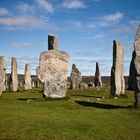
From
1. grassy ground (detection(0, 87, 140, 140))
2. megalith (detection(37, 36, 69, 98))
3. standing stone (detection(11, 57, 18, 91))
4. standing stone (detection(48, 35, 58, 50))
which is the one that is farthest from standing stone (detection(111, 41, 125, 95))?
standing stone (detection(11, 57, 18, 91))

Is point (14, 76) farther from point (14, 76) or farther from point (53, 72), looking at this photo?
point (53, 72)

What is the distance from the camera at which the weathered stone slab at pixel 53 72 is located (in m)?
25.3

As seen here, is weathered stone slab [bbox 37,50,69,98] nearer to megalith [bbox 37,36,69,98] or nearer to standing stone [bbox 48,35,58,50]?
megalith [bbox 37,36,69,98]

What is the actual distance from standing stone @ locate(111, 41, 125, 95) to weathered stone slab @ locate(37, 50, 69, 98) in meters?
5.91

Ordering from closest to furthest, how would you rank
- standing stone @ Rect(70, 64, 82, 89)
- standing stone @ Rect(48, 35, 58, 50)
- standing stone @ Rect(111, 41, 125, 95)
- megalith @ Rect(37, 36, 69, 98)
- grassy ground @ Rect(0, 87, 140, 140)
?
grassy ground @ Rect(0, 87, 140, 140) → megalith @ Rect(37, 36, 69, 98) → standing stone @ Rect(111, 41, 125, 95) → standing stone @ Rect(48, 35, 58, 50) → standing stone @ Rect(70, 64, 82, 89)

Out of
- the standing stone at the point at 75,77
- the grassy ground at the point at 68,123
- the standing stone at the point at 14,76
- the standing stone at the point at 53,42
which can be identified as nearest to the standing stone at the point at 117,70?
the standing stone at the point at 53,42

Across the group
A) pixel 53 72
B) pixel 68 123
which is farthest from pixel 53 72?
pixel 68 123

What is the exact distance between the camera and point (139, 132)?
14.1 metres

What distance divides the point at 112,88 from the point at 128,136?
56.4 feet

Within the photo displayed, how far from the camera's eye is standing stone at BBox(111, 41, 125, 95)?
99.3 ft

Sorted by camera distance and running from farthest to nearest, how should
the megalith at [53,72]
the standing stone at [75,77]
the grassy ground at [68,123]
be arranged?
the standing stone at [75,77]
the megalith at [53,72]
the grassy ground at [68,123]

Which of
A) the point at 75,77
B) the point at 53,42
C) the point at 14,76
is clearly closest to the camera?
the point at 53,42

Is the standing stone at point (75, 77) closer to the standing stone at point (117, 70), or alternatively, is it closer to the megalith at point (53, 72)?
the standing stone at point (117, 70)

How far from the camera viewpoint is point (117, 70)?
30.7 metres
